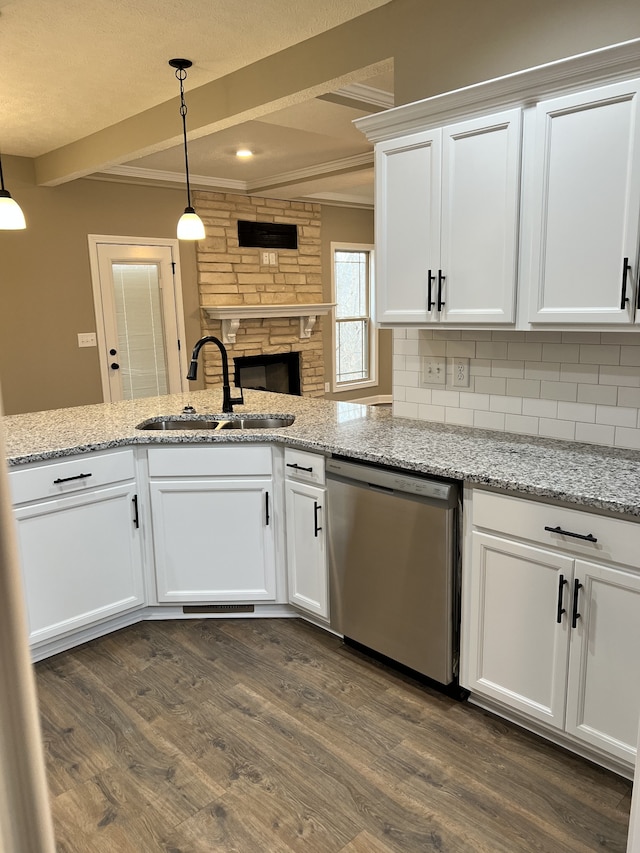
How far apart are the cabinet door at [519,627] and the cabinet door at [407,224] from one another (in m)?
1.00

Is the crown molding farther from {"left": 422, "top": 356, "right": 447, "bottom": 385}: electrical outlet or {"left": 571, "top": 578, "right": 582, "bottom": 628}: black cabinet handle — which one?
{"left": 571, "top": 578, "right": 582, "bottom": 628}: black cabinet handle

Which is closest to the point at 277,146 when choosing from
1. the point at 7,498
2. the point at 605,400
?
the point at 605,400

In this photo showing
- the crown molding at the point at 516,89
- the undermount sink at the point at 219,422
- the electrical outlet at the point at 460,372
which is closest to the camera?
the crown molding at the point at 516,89

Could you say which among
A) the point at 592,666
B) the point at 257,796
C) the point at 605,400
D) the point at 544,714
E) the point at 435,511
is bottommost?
the point at 257,796

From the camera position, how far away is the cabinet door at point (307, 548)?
2713 millimetres

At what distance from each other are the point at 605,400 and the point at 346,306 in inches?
227

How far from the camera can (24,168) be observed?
4949 mm

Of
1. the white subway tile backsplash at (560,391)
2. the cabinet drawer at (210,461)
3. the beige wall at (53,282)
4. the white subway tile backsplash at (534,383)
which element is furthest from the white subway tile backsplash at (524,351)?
the beige wall at (53,282)

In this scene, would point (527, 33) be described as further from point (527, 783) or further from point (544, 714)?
point (527, 783)

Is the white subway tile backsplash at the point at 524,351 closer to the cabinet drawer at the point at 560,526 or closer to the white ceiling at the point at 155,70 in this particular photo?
the cabinet drawer at the point at 560,526

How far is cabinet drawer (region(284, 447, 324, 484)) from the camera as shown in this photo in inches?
104

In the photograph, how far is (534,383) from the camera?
2.53m

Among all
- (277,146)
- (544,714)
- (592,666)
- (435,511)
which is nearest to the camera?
(592,666)

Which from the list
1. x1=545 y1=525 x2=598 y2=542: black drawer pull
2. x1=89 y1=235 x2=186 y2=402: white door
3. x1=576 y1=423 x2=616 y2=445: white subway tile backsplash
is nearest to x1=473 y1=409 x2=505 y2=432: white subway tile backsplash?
x1=576 y1=423 x2=616 y2=445: white subway tile backsplash
